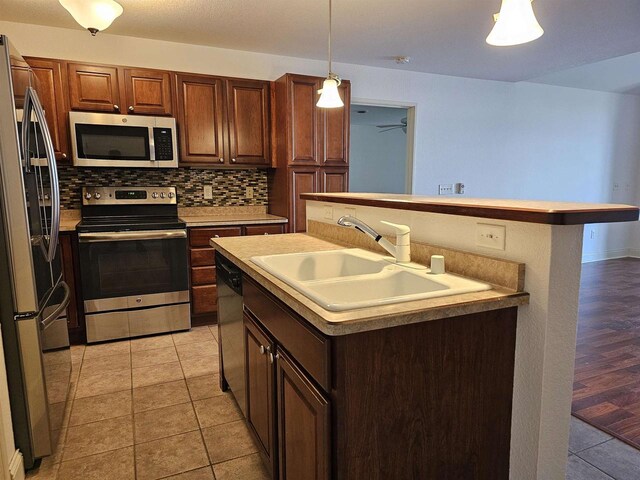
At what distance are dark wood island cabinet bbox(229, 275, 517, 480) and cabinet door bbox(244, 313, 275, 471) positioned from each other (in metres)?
0.13

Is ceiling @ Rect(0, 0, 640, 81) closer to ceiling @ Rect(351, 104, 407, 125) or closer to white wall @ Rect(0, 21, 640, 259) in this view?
white wall @ Rect(0, 21, 640, 259)

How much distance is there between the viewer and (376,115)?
23.9 ft

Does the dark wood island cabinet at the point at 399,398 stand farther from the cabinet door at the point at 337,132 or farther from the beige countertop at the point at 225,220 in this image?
the cabinet door at the point at 337,132

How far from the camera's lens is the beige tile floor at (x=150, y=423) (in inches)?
69.7

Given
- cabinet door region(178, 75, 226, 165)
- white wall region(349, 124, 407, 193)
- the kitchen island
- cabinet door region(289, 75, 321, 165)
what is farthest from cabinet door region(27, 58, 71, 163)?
white wall region(349, 124, 407, 193)

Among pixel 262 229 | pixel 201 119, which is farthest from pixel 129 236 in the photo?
pixel 201 119

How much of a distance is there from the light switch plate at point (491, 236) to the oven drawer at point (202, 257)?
2.43 m

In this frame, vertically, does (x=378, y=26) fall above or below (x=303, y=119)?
above

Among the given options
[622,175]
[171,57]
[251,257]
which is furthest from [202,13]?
[622,175]

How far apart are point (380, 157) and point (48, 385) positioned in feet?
26.4

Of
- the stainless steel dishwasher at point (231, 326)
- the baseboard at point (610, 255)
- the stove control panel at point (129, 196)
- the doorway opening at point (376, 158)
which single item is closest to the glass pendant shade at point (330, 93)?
the stainless steel dishwasher at point (231, 326)

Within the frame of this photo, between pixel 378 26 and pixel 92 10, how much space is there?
6.38 feet

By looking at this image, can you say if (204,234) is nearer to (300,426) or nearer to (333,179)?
(333,179)

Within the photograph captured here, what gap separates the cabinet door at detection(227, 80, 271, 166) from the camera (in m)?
3.59
